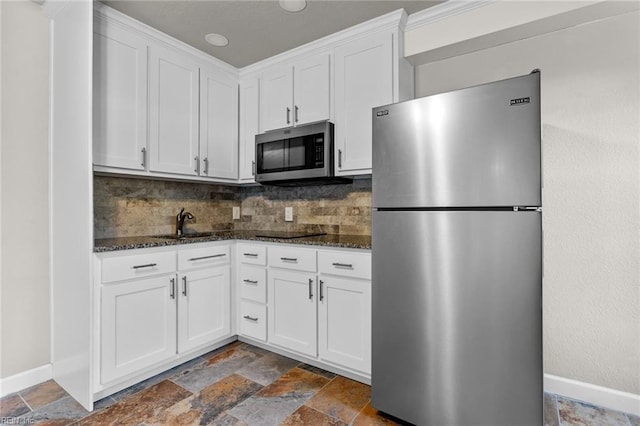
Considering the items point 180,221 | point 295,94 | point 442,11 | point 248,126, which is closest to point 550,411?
point 442,11

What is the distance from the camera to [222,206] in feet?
11.1

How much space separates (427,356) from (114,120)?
7.81 ft

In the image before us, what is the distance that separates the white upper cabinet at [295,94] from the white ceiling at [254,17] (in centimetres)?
19

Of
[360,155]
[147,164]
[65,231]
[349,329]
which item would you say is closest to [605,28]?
[360,155]

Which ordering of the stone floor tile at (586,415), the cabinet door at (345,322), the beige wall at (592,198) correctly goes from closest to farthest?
1. the stone floor tile at (586,415)
2. the beige wall at (592,198)
3. the cabinet door at (345,322)

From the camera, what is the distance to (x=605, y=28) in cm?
192

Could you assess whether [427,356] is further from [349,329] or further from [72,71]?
[72,71]

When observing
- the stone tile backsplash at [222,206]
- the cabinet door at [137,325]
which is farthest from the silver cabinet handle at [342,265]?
the cabinet door at [137,325]

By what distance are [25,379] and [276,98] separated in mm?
2617

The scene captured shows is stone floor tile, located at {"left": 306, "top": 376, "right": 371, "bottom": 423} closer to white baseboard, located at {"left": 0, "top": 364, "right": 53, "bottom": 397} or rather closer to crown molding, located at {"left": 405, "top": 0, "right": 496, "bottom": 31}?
white baseboard, located at {"left": 0, "top": 364, "right": 53, "bottom": 397}

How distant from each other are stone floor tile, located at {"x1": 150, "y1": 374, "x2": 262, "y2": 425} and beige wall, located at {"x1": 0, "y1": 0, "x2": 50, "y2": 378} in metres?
1.08

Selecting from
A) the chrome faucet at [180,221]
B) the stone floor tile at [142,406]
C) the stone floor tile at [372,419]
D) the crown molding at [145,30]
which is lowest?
the stone floor tile at [372,419]

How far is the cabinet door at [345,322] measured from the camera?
2062 mm

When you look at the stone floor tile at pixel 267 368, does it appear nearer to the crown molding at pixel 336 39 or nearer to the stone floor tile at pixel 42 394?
the stone floor tile at pixel 42 394
